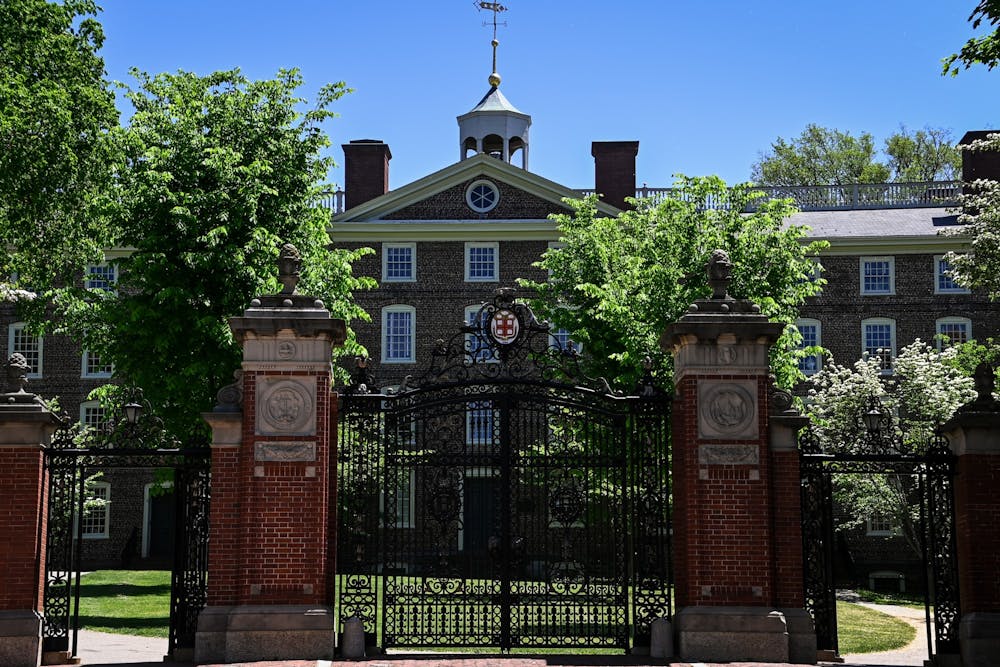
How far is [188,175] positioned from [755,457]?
45.2ft

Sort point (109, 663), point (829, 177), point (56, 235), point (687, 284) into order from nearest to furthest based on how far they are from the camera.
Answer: point (109, 663) → point (56, 235) → point (687, 284) → point (829, 177)

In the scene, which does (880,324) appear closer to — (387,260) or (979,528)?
(387,260)

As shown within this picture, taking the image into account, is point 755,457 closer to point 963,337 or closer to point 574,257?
point 574,257

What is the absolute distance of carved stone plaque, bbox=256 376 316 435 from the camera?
13219 millimetres

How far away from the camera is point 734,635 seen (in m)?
13.0

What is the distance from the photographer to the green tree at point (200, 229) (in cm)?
2275

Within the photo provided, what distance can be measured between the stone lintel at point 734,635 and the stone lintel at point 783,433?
5.57 feet

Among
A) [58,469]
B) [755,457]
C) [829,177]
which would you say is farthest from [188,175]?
[829,177]

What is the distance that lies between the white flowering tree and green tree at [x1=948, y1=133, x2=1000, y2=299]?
7.18 metres

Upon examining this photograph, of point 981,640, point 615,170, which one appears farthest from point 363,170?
point 981,640

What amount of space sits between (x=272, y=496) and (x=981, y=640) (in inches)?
300

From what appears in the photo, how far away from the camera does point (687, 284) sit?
88.1 feet

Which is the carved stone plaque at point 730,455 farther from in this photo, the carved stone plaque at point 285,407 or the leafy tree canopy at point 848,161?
the leafy tree canopy at point 848,161

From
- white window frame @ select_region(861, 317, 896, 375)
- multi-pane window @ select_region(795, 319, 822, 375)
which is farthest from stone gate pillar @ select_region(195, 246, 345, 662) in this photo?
white window frame @ select_region(861, 317, 896, 375)
